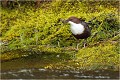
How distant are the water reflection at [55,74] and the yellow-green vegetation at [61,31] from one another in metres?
0.36

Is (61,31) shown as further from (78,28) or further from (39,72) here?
(39,72)

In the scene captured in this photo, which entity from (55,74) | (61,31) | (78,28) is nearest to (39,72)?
(55,74)

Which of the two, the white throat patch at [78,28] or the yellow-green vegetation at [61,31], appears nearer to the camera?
the yellow-green vegetation at [61,31]

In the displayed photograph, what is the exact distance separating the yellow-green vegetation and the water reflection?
363mm

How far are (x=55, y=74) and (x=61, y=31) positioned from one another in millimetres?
2684

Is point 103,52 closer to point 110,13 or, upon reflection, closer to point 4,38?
point 110,13

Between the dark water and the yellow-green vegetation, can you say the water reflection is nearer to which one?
the dark water

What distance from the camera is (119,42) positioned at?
25.0 ft

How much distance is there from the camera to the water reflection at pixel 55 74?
5852mm

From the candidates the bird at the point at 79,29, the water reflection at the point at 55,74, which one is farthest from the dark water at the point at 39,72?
the bird at the point at 79,29

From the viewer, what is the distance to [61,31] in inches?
340

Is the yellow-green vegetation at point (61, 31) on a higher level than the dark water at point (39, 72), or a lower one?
higher

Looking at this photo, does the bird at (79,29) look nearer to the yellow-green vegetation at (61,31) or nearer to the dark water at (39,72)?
the yellow-green vegetation at (61,31)

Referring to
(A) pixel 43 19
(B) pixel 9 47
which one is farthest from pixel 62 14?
(B) pixel 9 47
